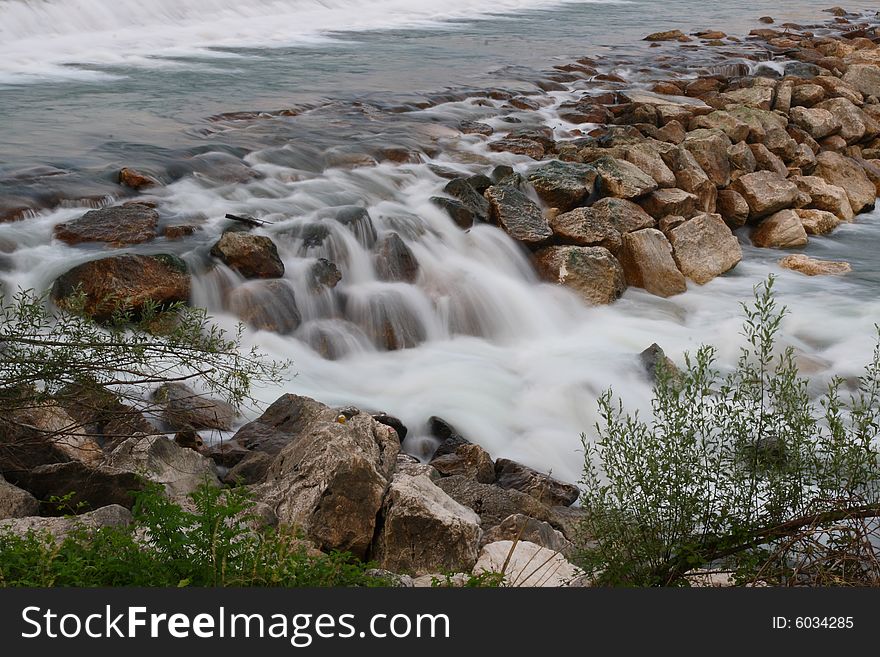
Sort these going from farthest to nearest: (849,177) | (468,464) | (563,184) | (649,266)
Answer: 1. (849,177)
2. (563,184)
3. (649,266)
4. (468,464)

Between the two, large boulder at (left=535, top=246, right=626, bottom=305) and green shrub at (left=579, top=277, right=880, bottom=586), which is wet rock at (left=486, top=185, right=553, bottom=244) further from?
green shrub at (left=579, top=277, right=880, bottom=586)

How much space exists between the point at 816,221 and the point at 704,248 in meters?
2.70

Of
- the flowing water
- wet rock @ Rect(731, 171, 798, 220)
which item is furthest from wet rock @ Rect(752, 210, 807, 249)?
the flowing water

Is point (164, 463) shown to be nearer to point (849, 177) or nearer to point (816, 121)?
point (849, 177)

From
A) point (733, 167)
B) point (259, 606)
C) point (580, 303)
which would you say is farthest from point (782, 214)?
point (259, 606)

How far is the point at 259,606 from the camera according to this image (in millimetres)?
3506

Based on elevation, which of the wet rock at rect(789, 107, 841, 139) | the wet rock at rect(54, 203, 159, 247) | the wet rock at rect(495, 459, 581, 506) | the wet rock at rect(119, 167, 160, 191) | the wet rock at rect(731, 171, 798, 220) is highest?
the wet rock at rect(119, 167, 160, 191)

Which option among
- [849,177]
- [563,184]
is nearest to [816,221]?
[849,177]

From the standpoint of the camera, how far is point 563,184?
11.6m

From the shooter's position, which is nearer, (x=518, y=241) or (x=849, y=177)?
(x=518, y=241)

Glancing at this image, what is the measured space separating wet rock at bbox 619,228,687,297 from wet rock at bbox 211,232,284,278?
13.0 feet

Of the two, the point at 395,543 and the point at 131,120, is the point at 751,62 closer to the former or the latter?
the point at 131,120

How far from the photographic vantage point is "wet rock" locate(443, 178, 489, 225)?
438 inches

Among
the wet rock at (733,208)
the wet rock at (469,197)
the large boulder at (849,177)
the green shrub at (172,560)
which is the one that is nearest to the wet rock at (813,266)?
the wet rock at (733,208)
